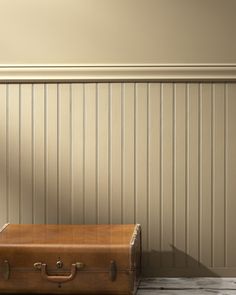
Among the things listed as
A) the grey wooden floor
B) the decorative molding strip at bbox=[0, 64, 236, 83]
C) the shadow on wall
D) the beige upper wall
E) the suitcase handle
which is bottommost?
the grey wooden floor

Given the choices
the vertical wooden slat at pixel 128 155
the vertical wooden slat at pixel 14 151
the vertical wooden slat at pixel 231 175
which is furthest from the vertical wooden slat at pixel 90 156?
the vertical wooden slat at pixel 231 175

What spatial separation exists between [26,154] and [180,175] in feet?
1.81

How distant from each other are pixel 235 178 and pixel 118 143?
1.41ft

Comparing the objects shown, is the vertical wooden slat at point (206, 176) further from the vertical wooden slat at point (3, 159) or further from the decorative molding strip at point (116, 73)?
the vertical wooden slat at point (3, 159)

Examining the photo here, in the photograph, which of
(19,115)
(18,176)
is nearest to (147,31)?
(19,115)

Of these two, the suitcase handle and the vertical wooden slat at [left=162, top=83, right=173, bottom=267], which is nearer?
the suitcase handle

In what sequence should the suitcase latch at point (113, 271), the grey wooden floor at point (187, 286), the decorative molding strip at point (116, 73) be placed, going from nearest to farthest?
the suitcase latch at point (113, 271), the grey wooden floor at point (187, 286), the decorative molding strip at point (116, 73)

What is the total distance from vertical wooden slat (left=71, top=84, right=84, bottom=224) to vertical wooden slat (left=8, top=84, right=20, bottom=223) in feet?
0.65

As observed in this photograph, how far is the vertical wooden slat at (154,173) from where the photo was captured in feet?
6.72

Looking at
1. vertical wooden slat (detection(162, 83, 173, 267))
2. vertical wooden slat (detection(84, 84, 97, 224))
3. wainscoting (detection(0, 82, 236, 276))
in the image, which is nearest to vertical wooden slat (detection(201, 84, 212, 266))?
wainscoting (detection(0, 82, 236, 276))

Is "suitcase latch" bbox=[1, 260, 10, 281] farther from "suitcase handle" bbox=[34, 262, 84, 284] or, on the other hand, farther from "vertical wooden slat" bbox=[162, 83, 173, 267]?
"vertical wooden slat" bbox=[162, 83, 173, 267]

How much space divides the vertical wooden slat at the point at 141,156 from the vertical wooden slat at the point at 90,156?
0.15 metres

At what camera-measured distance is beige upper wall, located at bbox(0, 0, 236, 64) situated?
80.4 inches

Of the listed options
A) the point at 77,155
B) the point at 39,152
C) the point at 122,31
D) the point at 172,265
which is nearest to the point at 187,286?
the point at 172,265
